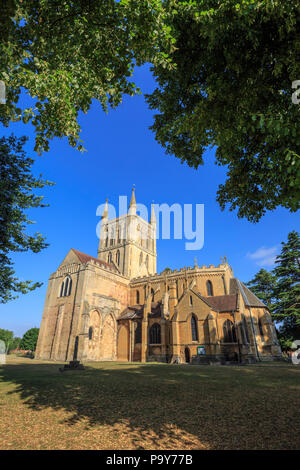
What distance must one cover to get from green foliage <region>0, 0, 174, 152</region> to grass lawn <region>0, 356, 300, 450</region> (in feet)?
Result: 23.9

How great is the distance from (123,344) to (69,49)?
35.3m

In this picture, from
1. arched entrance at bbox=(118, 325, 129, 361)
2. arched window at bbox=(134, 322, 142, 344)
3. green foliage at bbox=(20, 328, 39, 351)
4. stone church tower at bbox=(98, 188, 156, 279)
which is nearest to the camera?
arched window at bbox=(134, 322, 142, 344)

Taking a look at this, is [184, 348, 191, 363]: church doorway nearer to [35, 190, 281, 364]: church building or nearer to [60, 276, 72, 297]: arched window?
[35, 190, 281, 364]: church building

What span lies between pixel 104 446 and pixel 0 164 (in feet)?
39.9

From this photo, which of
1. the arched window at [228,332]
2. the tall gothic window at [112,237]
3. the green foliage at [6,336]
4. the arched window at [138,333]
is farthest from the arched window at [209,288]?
the green foliage at [6,336]

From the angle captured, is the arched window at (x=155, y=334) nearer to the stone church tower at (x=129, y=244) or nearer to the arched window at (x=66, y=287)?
the arched window at (x=66, y=287)

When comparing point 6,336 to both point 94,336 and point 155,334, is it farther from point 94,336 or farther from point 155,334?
point 155,334

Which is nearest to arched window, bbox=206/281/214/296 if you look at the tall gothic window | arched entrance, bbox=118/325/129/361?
arched entrance, bbox=118/325/129/361

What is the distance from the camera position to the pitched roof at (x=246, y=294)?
108ft

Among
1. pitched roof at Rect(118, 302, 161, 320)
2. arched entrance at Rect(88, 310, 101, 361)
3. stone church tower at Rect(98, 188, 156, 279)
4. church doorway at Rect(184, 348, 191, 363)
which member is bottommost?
church doorway at Rect(184, 348, 191, 363)

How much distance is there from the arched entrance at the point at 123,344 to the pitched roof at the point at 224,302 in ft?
44.4

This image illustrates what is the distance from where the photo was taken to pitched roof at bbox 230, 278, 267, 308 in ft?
108
